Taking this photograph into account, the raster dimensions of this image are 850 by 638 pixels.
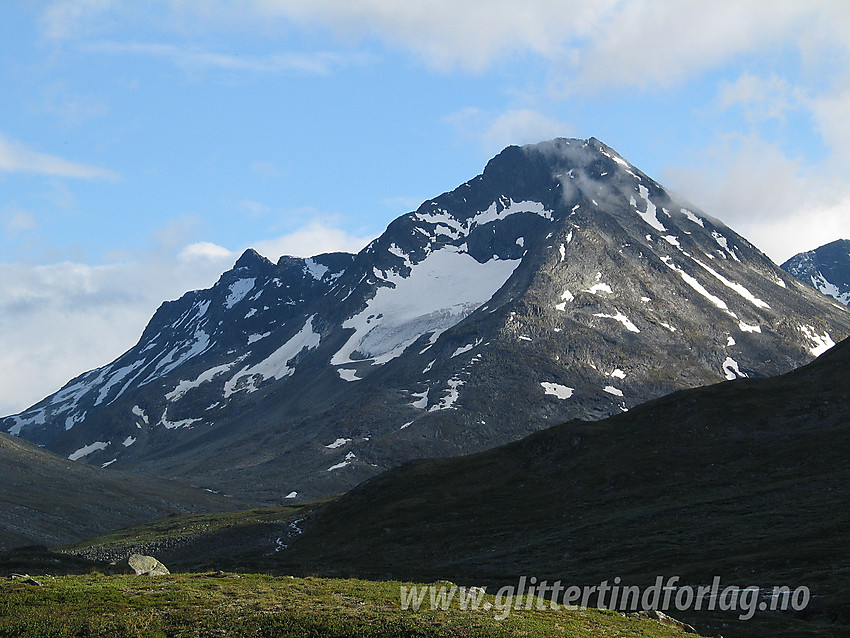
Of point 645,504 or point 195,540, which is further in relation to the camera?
point 195,540

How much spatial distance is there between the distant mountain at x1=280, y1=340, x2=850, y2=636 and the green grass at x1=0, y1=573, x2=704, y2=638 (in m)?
16.0

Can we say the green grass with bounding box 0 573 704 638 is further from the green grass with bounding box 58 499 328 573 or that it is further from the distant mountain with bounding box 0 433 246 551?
the distant mountain with bounding box 0 433 246 551

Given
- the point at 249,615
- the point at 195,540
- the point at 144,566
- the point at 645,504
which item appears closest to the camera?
the point at 249,615

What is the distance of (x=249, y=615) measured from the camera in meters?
34.2

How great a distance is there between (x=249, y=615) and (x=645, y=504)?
70.7 metres

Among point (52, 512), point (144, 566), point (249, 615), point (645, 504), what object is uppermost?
point (52, 512)

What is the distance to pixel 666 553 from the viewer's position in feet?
237

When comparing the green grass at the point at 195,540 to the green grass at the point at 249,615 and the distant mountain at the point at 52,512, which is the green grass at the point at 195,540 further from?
the green grass at the point at 249,615

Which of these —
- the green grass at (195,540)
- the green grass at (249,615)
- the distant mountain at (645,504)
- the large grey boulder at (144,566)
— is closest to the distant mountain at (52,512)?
the green grass at (195,540)

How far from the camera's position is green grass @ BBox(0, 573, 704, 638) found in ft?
106

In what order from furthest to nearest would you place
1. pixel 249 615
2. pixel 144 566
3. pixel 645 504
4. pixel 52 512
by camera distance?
pixel 52 512
pixel 645 504
pixel 144 566
pixel 249 615

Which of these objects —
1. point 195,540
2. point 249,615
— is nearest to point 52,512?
point 195,540

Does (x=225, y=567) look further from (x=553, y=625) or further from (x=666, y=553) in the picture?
(x=553, y=625)

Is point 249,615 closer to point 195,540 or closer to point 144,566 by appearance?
point 144,566
